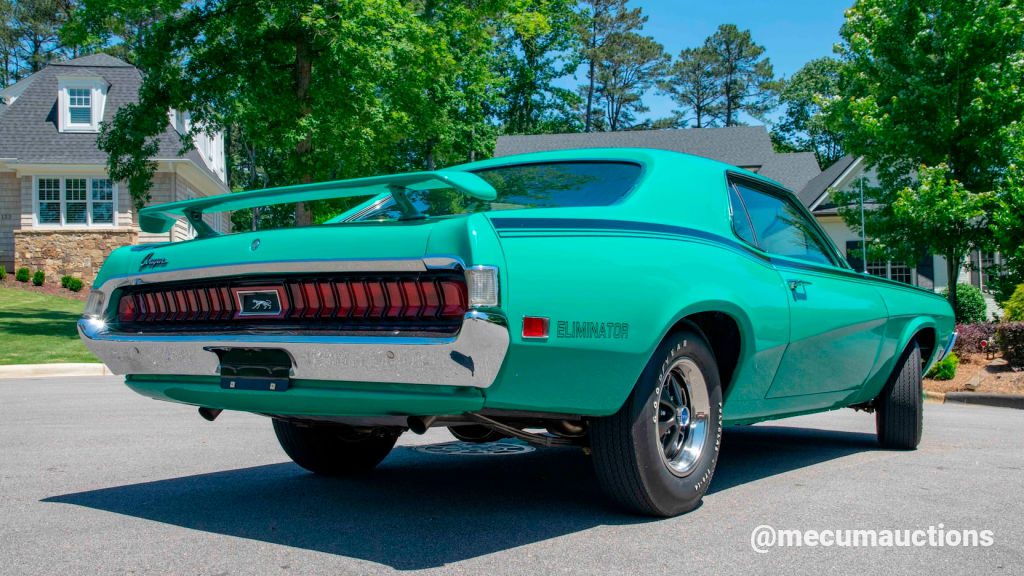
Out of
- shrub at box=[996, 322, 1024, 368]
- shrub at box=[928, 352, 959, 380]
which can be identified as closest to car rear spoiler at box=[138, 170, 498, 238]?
shrub at box=[928, 352, 959, 380]

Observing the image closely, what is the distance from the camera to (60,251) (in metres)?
30.3

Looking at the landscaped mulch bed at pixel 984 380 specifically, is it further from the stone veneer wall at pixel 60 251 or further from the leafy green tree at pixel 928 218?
the stone veneer wall at pixel 60 251

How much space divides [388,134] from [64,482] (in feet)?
60.0

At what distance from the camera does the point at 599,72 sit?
65250 millimetres

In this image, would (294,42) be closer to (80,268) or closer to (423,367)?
(80,268)

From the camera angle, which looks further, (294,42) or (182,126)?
(182,126)

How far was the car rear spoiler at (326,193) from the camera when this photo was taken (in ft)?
11.6

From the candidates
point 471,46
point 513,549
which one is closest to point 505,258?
point 513,549

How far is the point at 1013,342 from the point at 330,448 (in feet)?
34.2

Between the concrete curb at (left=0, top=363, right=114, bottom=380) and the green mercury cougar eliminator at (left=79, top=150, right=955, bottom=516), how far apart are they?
395 inches

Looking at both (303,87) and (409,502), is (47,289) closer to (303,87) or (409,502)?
(303,87)

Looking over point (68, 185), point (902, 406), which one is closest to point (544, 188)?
point (902, 406)

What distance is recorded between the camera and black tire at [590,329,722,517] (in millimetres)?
3779

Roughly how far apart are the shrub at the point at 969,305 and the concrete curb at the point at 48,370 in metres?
20.5
